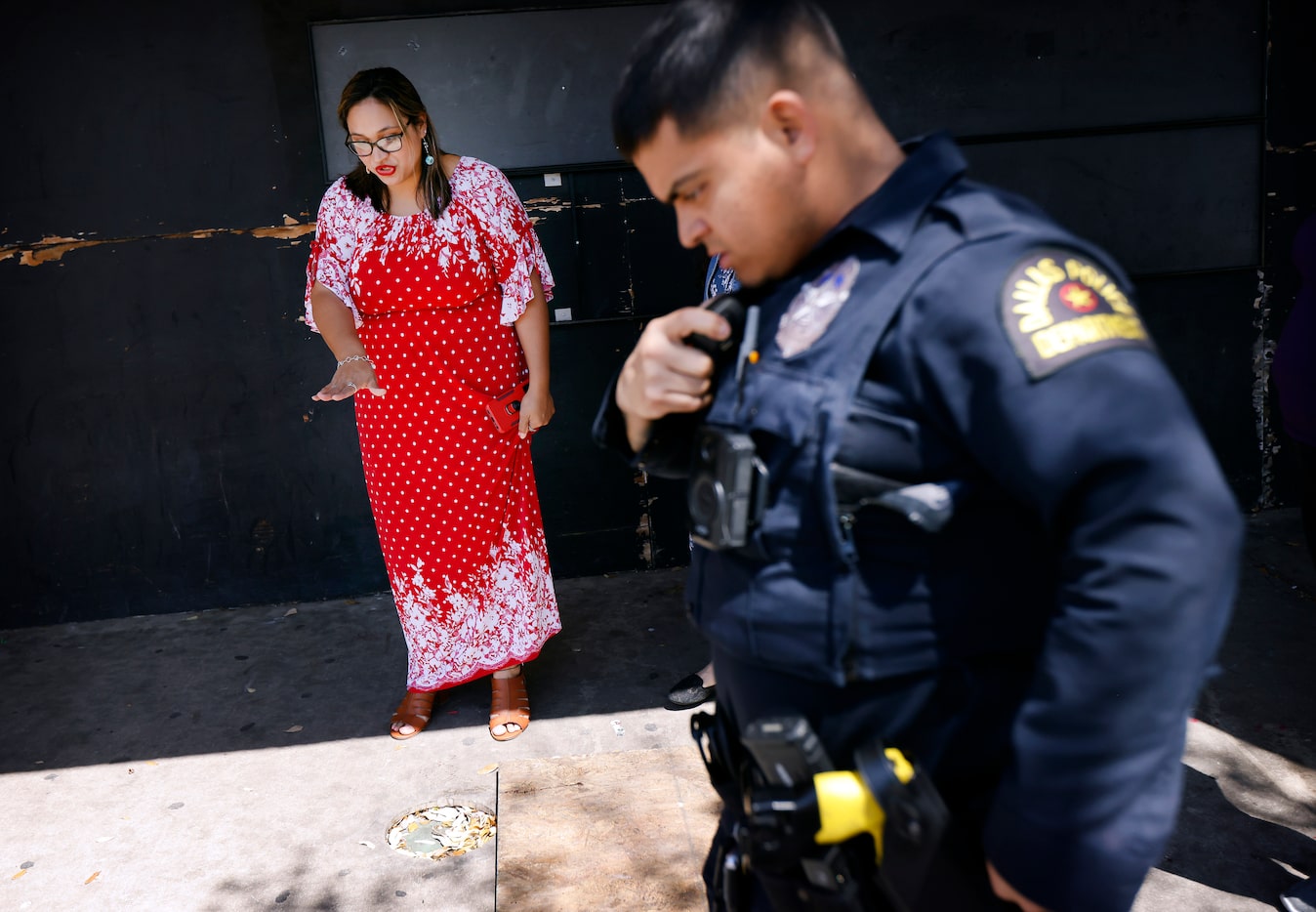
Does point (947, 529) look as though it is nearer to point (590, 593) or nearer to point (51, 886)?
point (51, 886)

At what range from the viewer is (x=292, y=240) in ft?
15.0

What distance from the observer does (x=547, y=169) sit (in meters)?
4.53

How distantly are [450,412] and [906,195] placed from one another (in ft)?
8.20

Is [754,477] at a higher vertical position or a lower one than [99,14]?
lower

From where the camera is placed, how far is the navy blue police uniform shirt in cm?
97

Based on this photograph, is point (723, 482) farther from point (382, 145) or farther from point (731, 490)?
point (382, 145)

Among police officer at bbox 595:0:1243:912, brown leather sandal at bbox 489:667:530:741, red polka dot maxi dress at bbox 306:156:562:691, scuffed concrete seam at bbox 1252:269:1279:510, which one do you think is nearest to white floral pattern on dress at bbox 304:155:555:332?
red polka dot maxi dress at bbox 306:156:562:691

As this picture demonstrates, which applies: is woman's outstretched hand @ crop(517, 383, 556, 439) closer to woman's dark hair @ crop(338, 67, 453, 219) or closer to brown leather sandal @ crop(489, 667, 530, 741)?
woman's dark hair @ crop(338, 67, 453, 219)

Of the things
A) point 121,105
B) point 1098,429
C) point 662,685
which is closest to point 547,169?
point 121,105

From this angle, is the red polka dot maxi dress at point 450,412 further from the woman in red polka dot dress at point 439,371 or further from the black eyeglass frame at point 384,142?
the black eyeglass frame at point 384,142

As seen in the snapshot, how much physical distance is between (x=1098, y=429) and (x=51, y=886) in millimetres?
3148

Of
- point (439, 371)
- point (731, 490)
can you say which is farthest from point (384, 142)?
point (731, 490)

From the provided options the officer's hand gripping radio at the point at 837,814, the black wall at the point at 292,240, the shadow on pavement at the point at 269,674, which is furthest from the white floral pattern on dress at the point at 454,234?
the officer's hand gripping radio at the point at 837,814

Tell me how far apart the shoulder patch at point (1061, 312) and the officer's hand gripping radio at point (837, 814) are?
1.57 ft
